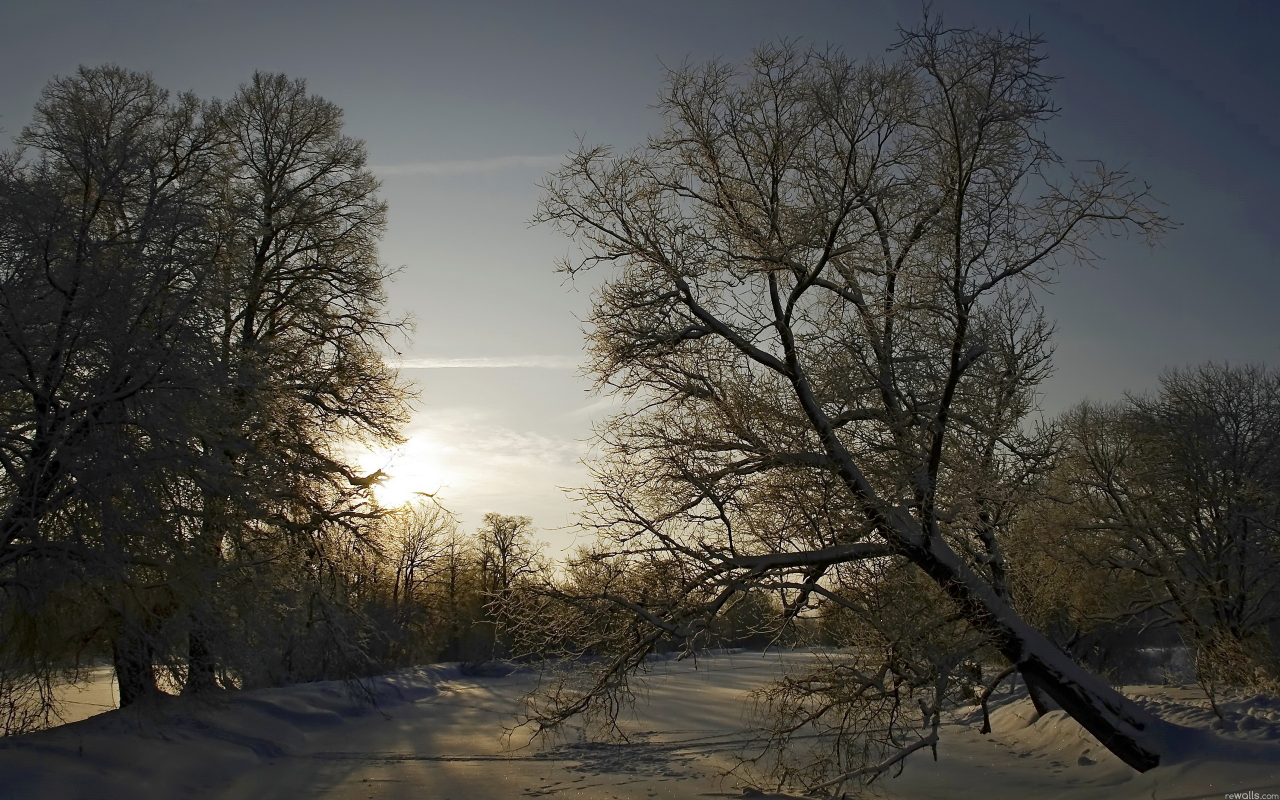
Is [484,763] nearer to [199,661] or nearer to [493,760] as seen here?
[493,760]

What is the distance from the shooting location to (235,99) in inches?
518

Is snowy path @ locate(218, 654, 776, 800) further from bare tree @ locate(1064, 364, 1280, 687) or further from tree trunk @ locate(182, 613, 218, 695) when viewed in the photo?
bare tree @ locate(1064, 364, 1280, 687)

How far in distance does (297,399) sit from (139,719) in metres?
4.97

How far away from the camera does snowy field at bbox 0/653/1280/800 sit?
22.4 ft

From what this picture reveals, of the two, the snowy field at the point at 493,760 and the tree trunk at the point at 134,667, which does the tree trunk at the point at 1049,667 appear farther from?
the tree trunk at the point at 134,667

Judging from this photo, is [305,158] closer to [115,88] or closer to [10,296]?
[115,88]

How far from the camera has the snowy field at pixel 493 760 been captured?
683 cm

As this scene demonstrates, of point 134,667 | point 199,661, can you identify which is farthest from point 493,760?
point 134,667

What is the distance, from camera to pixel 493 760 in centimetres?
1116

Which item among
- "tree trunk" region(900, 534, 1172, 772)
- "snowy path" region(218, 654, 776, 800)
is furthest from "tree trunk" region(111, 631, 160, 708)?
"tree trunk" region(900, 534, 1172, 772)

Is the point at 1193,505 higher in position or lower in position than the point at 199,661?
higher

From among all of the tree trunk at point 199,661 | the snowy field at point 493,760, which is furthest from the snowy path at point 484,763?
the tree trunk at point 199,661

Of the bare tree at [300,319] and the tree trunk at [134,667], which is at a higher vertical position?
the bare tree at [300,319]

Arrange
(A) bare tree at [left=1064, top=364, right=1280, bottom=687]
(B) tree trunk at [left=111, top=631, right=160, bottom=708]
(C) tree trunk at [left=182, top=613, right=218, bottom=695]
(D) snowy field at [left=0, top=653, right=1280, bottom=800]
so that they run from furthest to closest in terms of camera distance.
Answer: (A) bare tree at [left=1064, top=364, right=1280, bottom=687] < (C) tree trunk at [left=182, top=613, right=218, bottom=695] < (B) tree trunk at [left=111, top=631, right=160, bottom=708] < (D) snowy field at [left=0, top=653, right=1280, bottom=800]
